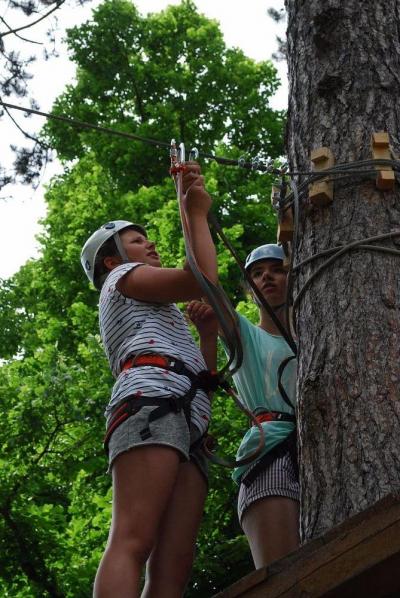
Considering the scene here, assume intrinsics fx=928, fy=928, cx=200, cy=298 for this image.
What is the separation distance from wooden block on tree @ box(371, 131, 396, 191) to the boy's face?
83 centimetres

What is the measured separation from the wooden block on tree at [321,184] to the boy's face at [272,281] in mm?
697

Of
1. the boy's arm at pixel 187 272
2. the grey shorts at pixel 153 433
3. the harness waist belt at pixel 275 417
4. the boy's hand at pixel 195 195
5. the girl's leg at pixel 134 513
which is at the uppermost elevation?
the boy's hand at pixel 195 195

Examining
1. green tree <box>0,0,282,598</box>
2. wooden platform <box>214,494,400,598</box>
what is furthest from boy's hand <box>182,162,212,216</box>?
green tree <box>0,0,282,598</box>

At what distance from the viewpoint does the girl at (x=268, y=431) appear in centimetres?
291

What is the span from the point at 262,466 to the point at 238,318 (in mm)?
559

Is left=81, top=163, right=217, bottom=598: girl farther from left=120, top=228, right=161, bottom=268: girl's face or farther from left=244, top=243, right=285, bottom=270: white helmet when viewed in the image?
left=244, top=243, right=285, bottom=270: white helmet

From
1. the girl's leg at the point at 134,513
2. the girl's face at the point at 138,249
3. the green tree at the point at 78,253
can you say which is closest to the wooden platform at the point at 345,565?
the girl's leg at the point at 134,513

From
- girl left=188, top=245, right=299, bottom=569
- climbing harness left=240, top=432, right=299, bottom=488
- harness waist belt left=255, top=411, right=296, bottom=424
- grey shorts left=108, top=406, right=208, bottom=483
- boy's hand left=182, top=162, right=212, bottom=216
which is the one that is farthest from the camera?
harness waist belt left=255, top=411, right=296, bottom=424

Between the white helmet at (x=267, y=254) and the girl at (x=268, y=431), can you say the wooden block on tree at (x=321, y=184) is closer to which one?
the girl at (x=268, y=431)

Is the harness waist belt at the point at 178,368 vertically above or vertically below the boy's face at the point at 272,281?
below

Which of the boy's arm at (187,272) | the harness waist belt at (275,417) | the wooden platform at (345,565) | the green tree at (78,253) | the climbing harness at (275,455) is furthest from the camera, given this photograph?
the green tree at (78,253)

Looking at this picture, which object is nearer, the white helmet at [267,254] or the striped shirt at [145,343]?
the striped shirt at [145,343]

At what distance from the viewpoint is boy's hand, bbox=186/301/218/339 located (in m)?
3.19

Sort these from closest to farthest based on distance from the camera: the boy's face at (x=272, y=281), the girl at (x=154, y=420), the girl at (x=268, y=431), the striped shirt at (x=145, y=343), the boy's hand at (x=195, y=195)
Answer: the girl at (x=154, y=420) → the striped shirt at (x=145, y=343) → the boy's hand at (x=195, y=195) → the girl at (x=268, y=431) → the boy's face at (x=272, y=281)
